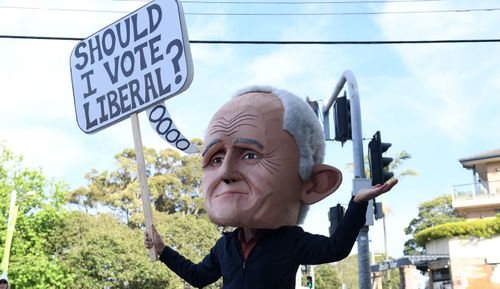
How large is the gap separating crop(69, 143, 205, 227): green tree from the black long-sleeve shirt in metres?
27.2

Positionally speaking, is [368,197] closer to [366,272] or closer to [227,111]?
[227,111]

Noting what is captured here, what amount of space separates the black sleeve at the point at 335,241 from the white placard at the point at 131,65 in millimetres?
1268

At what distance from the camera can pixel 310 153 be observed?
358cm

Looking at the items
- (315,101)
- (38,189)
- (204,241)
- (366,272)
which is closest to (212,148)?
(366,272)

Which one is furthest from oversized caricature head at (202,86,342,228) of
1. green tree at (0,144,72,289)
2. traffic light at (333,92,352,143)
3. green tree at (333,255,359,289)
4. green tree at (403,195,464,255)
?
green tree at (333,255,359,289)

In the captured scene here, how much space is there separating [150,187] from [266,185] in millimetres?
29669

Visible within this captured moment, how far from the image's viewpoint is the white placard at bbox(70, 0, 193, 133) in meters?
3.84

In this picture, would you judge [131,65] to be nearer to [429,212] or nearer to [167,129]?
[167,129]

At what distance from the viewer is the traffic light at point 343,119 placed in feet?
27.2

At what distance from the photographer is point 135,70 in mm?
4027

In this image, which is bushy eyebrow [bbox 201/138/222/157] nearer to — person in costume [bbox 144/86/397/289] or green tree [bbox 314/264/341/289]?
person in costume [bbox 144/86/397/289]

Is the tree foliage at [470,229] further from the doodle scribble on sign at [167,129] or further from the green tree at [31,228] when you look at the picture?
the doodle scribble on sign at [167,129]

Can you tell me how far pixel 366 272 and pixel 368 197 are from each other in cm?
473

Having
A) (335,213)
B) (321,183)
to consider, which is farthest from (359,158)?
(321,183)
